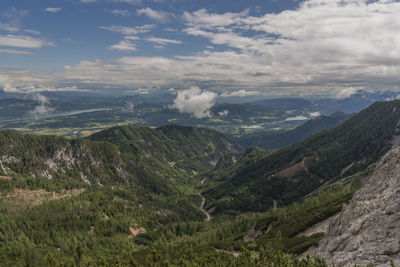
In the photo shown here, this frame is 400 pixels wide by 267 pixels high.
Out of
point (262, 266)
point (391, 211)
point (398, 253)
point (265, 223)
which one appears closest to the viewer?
point (398, 253)

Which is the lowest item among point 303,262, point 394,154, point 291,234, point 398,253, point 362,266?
point 291,234

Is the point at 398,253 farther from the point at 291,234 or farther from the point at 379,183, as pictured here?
the point at 291,234

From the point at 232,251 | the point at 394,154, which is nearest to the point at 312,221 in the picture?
the point at 232,251

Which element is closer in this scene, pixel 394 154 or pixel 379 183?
pixel 379 183

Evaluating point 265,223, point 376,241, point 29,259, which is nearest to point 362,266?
point 376,241

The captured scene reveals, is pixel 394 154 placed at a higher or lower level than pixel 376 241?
higher

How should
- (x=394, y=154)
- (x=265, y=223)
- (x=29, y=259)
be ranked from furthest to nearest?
(x=265, y=223) < (x=29, y=259) < (x=394, y=154)

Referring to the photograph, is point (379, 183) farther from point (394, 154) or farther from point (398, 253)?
point (398, 253)
